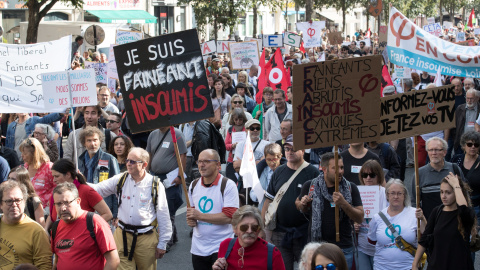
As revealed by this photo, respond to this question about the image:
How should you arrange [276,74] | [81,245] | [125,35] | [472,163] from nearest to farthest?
[81,245], [472,163], [276,74], [125,35]

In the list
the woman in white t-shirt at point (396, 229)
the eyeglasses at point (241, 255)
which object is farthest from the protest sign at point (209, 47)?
the eyeglasses at point (241, 255)

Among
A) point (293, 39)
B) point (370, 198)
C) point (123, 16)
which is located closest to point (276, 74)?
point (370, 198)

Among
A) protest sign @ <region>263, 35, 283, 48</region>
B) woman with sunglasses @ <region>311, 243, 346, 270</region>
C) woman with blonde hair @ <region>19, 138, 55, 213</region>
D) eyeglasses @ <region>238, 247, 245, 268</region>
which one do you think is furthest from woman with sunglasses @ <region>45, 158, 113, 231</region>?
protest sign @ <region>263, 35, 283, 48</region>

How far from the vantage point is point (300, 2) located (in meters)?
54.1

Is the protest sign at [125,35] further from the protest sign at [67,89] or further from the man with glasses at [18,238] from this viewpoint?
the man with glasses at [18,238]

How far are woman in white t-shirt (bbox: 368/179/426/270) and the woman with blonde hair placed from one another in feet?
10.4

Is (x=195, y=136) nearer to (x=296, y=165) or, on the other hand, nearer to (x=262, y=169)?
(x=262, y=169)

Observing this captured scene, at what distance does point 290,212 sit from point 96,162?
235 cm

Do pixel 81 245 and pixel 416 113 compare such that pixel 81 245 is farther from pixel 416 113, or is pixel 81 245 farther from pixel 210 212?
pixel 416 113

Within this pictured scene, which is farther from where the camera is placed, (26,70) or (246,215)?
(26,70)

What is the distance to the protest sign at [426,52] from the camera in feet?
33.1

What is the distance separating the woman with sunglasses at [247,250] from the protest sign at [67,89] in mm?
4277

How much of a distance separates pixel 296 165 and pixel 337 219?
950mm

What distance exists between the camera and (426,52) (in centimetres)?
1038
